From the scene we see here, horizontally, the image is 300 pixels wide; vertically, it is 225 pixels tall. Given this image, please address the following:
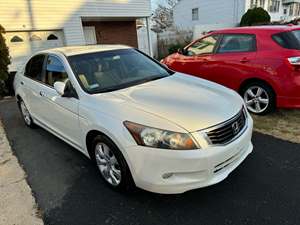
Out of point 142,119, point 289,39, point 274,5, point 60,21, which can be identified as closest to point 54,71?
point 142,119

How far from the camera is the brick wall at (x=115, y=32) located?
13250 mm

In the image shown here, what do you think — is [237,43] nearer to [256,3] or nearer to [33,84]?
[33,84]

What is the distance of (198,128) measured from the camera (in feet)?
7.54

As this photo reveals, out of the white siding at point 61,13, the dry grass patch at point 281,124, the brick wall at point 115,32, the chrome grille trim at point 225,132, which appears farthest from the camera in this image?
the brick wall at point 115,32

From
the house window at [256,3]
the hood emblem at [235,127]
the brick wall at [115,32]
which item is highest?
the house window at [256,3]

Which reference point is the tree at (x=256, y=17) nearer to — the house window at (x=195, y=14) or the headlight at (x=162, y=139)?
the house window at (x=195, y=14)

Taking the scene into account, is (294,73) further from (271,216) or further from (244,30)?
(271,216)

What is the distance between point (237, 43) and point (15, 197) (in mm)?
4532

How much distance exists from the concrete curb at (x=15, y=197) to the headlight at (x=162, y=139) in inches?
51.7

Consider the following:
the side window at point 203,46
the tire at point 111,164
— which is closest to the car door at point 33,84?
the tire at point 111,164

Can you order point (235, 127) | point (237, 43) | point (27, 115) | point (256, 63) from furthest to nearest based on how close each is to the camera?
point (237, 43)
point (27, 115)
point (256, 63)
point (235, 127)

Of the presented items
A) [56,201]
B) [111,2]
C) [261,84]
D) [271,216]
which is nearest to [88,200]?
[56,201]

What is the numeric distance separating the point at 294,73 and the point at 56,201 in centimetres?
402

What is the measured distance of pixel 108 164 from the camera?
2.82 meters
